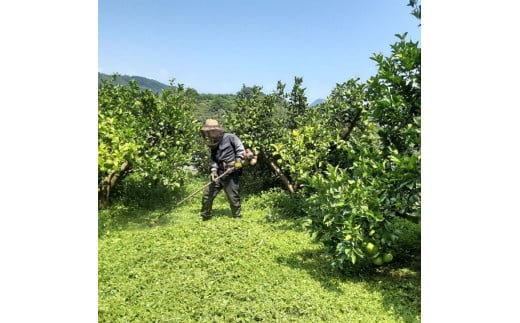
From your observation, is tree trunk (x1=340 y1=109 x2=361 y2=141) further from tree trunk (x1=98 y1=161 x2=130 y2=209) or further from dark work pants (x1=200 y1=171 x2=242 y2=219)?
tree trunk (x1=98 y1=161 x2=130 y2=209)

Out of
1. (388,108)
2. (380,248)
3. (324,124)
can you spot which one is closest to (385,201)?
(380,248)

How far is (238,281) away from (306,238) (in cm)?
196

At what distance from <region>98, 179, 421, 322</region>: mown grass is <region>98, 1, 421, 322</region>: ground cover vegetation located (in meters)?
0.01

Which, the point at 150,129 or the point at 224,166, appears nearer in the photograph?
the point at 224,166

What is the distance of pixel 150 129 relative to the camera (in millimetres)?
8062

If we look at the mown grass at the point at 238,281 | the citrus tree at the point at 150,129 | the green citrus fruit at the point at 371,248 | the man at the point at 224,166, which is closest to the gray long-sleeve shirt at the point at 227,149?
the man at the point at 224,166

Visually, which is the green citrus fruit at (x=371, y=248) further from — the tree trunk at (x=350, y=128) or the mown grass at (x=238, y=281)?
the tree trunk at (x=350, y=128)

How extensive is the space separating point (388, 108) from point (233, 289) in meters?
2.69

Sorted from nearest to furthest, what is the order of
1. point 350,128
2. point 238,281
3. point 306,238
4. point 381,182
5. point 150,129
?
1. point 381,182
2. point 238,281
3. point 306,238
4. point 350,128
5. point 150,129

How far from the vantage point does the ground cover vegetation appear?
3.96 metres

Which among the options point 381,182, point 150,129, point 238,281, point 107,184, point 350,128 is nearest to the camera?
point 381,182

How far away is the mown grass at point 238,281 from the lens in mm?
3844

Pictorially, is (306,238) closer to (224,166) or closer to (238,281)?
(238,281)

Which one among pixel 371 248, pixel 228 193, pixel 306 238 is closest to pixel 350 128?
Answer: pixel 306 238
